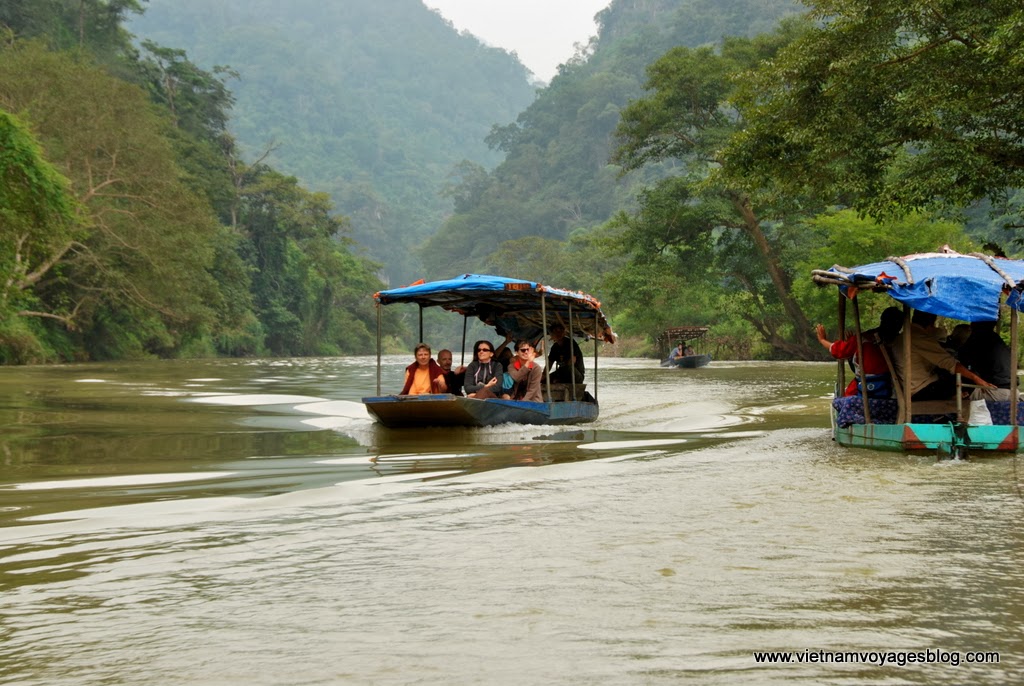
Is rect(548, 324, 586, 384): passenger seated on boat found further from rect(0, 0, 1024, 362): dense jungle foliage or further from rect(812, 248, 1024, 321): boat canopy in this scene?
rect(0, 0, 1024, 362): dense jungle foliage

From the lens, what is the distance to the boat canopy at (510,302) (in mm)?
15438

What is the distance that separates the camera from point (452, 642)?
4.86 metres

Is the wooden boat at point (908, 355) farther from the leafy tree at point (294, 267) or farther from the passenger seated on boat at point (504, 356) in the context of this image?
the leafy tree at point (294, 267)

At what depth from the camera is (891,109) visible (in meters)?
21.5

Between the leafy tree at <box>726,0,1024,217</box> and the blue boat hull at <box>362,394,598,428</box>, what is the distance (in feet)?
31.5

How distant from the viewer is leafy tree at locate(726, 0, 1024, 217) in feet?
66.3

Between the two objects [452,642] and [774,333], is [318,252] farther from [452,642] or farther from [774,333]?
[452,642]

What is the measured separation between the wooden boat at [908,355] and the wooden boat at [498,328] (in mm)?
4271

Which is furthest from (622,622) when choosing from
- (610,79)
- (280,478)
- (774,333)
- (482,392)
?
(610,79)

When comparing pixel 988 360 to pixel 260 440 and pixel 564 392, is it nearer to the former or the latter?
pixel 564 392

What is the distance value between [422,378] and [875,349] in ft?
Result: 21.0

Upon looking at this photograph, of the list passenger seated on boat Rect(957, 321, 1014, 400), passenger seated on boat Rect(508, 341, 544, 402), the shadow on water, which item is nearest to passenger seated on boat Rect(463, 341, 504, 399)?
passenger seated on boat Rect(508, 341, 544, 402)

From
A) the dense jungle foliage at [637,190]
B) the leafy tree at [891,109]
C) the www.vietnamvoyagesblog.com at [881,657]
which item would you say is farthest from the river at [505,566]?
the dense jungle foliage at [637,190]

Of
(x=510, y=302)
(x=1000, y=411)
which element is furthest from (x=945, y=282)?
(x=510, y=302)
